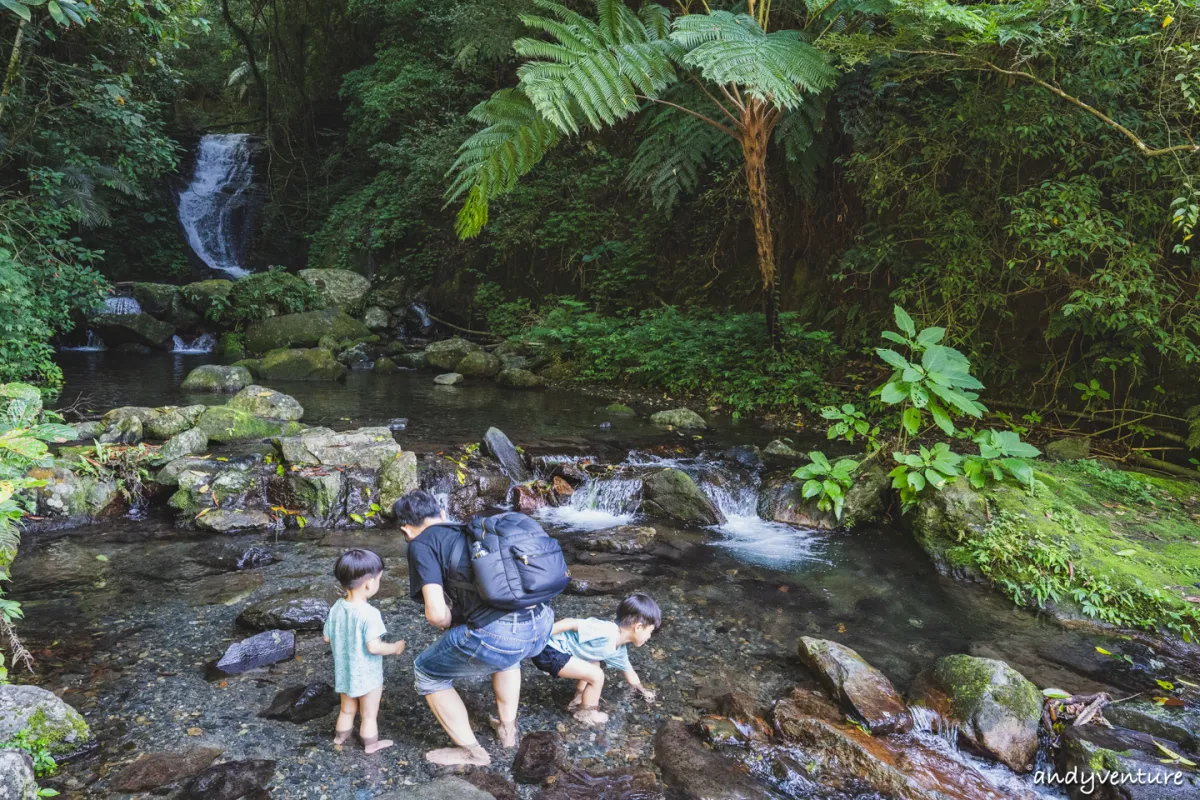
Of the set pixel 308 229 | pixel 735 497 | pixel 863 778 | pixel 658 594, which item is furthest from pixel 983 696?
pixel 308 229

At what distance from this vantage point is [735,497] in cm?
607

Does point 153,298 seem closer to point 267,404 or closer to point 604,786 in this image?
point 267,404

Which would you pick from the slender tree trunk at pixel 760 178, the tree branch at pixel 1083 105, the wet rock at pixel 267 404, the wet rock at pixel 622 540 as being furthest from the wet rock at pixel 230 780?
the slender tree trunk at pixel 760 178

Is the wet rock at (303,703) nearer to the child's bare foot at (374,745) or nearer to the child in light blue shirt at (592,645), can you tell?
the child's bare foot at (374,745)

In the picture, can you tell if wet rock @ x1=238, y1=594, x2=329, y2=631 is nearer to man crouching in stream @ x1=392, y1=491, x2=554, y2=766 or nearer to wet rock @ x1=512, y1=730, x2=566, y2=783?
man crouching in stream @ x1=392, y1=491, x2=554, y2=766

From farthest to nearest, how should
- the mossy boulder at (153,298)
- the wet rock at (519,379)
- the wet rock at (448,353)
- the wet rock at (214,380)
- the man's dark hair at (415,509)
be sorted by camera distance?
the mossy boulder at (153,298) < the wet rock at (448,353) < the wet rock at (519,379) < the wet rock at (214,380) < the man's dark hair at (415,509)

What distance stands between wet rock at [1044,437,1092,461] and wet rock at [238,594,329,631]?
6.18 meters

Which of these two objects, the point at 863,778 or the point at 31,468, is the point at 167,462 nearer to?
the point at 31,468

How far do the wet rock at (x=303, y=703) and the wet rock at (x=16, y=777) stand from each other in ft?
2.94

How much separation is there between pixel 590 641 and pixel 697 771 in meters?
0.67

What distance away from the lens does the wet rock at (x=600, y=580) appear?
14.3 feet

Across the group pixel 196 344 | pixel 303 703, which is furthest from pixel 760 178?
pixel 196 344

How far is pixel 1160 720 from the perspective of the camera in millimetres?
2994

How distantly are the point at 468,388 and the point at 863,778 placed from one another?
8753mm
